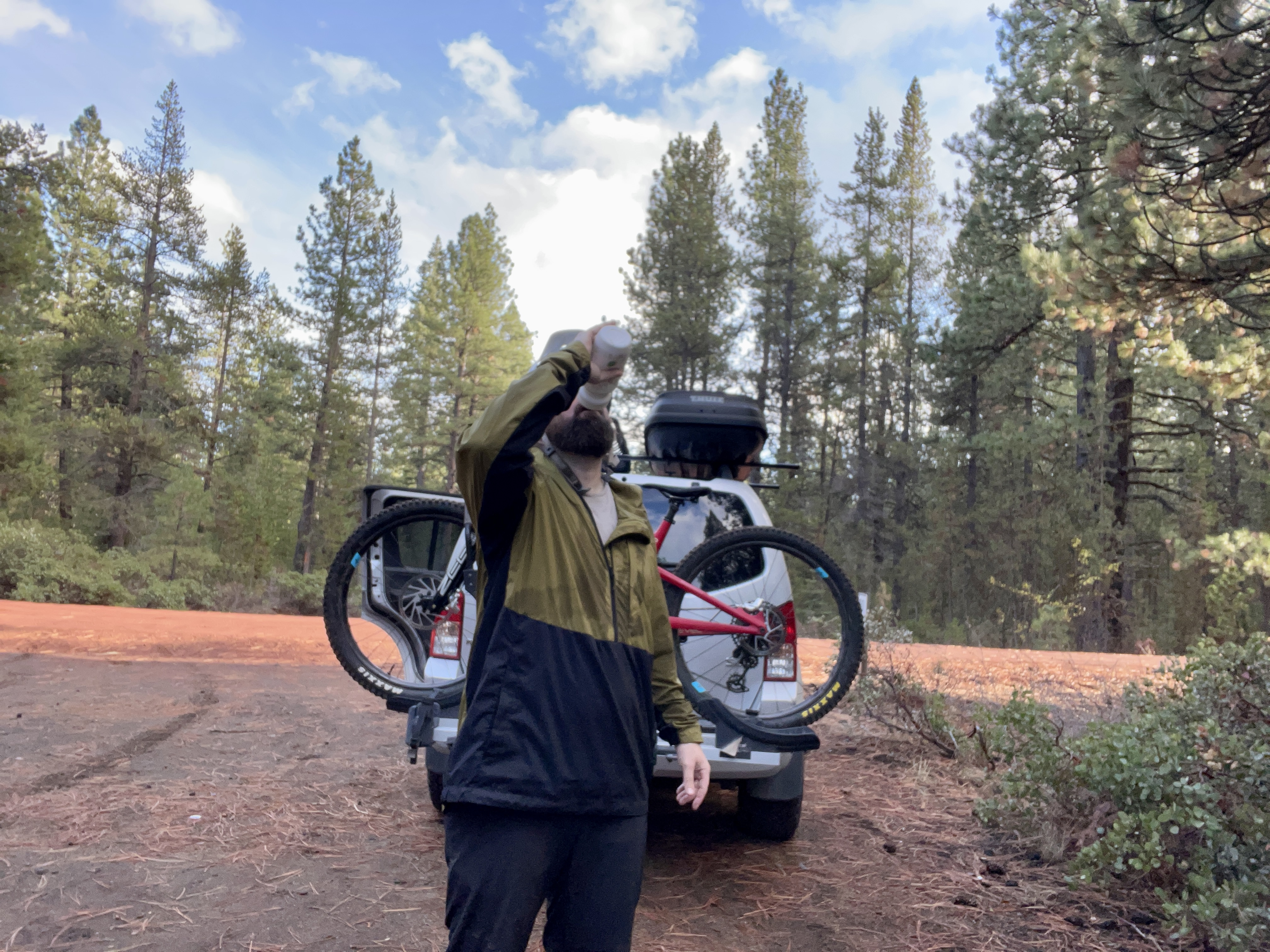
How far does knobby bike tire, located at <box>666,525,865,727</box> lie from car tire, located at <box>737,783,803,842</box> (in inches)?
20.4

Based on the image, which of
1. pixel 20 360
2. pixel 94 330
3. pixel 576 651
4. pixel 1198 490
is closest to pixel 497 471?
pixel 576 651

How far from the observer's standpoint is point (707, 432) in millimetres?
6082

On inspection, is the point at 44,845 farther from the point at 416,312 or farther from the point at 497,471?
the point at 416,312

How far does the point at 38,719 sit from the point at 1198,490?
25.0 metres

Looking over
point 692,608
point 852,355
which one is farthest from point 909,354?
point 692,608

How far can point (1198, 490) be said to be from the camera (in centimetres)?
2172

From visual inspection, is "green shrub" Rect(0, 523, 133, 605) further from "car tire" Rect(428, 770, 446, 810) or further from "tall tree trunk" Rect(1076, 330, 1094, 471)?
"tall tree trunk" Rect(1076, 330, 1094, 471)

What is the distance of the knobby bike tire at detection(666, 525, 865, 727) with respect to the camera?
415 centimetres

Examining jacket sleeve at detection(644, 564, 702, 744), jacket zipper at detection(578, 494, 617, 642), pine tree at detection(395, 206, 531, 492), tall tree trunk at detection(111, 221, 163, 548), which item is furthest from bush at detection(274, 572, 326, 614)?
jacket zipper at detection(578, 494, 617, 642)

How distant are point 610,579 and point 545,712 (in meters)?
0.39

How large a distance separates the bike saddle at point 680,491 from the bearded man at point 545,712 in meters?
2.45

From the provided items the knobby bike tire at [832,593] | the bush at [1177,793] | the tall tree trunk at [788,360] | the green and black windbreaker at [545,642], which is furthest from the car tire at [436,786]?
the tall tree trunk at [788,360]

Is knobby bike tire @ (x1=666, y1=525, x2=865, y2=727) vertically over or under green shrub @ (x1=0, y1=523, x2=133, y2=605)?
over

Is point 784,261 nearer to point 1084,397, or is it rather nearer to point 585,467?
point 1084,397
